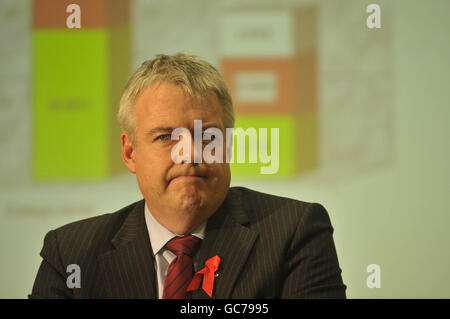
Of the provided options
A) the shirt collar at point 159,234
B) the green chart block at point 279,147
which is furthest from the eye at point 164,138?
the green chart block at point 279,147

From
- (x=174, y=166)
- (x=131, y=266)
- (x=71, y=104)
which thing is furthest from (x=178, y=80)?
(x=71, y=104)

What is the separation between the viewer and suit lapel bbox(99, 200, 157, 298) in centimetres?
178

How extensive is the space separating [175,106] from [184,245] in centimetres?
48

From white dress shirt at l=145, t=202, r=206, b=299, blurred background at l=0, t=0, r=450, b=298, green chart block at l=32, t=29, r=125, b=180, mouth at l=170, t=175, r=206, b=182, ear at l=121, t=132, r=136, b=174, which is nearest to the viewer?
mouth at l=170, t=175, r=206, b=182

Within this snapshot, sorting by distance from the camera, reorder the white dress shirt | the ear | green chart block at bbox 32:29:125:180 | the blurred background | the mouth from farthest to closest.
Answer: green chart block at bbox 32:29:125:180 < the blurred background < the ear < the white dress shirt < the mouth

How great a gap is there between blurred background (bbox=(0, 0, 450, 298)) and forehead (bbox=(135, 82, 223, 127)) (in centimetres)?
108

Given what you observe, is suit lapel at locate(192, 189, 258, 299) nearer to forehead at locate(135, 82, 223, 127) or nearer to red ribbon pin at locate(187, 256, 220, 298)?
red ribbon pin at locate(187, 256, 220, 298)

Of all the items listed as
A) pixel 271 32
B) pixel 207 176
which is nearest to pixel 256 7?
pixel 271 32

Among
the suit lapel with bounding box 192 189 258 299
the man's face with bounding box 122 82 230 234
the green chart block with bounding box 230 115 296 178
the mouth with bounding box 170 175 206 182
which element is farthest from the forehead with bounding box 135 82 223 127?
the green chart block with bounding box 230 115 296 178

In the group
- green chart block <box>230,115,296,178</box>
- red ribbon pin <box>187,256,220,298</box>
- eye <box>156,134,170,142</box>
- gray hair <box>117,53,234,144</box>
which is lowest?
red ribbon pin <box>187,256,220,298</box>

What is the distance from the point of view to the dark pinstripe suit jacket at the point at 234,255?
5.76 ft

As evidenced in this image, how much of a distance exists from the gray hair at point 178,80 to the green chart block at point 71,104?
96 centimetres

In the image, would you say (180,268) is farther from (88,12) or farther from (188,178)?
(88,12)

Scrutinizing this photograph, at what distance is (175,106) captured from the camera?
1732mm
